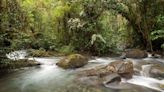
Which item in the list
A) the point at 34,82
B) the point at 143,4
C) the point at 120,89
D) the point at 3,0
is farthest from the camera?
the point at 143,4

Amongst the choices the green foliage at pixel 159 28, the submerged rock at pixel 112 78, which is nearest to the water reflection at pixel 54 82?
the submerged rock at pixel 112 78

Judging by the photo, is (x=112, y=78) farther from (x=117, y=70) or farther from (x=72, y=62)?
(x=72, y=62)

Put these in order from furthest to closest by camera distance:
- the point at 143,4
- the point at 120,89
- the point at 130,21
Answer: the point at 130,21, the point at 143,4, the point at 120,89

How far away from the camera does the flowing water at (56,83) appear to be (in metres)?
7.87

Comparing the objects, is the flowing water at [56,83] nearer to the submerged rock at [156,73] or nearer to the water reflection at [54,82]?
the water reflection at [54,82]

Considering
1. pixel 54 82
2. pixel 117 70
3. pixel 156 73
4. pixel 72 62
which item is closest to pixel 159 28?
pixel 156 73

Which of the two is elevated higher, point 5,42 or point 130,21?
point 130,21

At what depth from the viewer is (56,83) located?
8750 millimetres

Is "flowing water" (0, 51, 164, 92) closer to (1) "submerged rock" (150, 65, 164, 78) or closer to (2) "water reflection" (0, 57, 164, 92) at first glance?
(2) "water reflection" (0, 57, 164, 92)

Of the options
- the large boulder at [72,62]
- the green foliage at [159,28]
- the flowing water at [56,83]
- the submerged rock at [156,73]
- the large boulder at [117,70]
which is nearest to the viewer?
the flowing water at [56,83]

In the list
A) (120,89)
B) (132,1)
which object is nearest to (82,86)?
(120,89)

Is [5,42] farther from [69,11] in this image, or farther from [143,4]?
[143,4]

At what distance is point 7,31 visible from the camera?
379 inches

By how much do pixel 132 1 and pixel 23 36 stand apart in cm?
680
